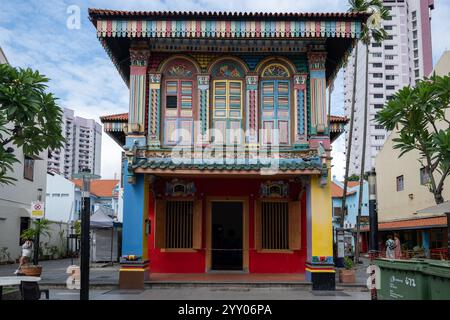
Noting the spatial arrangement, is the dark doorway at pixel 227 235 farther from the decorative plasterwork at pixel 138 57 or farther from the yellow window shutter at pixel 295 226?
the decorative plasterwork at pixel 138 57

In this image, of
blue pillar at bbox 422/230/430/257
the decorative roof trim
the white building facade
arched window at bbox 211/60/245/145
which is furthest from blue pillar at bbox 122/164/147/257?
the white building facade

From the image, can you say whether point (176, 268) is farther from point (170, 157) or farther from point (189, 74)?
point (189, 74)

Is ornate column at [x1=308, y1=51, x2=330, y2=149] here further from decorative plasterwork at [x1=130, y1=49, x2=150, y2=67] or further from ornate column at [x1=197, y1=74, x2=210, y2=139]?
decorative plasterwork at [x1=130, y1=49, x2=150, y2=67]

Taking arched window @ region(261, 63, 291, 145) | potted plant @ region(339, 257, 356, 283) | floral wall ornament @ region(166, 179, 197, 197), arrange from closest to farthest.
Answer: potted plant @ region(339, 257, 356, 283), arched window @ region(261, 63, 291, 145), floral wall ornament @ region(166, 179, 197, 197)

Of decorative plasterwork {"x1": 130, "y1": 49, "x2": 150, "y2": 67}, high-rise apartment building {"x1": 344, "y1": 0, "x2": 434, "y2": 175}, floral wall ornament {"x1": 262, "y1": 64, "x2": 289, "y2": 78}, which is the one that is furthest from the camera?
high-rise apartment building {"x1": 344, "y1": 0, "x2": 434, "y2": 175}

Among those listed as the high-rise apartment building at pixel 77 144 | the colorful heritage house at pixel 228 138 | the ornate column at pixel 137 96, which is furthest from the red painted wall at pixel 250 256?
the high-rise apartment building at pixel 77 144

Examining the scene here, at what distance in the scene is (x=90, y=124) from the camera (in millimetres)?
113750

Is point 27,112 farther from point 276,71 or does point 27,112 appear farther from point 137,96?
point 276,71

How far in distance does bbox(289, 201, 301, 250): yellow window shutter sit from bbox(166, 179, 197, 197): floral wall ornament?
3.43 metres

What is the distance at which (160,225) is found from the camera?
17016 millimetres

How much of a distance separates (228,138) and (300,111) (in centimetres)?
247

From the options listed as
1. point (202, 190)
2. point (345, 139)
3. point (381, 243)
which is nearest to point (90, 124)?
point (345, 139)

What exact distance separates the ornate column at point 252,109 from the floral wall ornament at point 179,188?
2751 mm

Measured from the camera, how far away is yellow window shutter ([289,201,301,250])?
16781 millimetres
